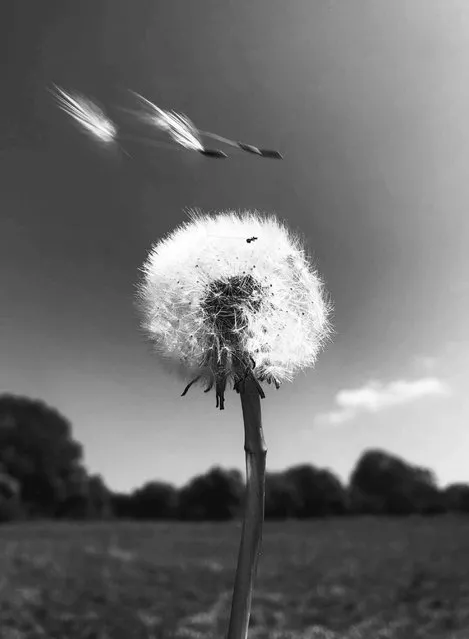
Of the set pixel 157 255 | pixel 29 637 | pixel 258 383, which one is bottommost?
pixel 29 637

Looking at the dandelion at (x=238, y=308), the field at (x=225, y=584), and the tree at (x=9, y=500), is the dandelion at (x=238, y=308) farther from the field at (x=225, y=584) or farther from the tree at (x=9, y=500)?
the tree at (x=9, y=500)

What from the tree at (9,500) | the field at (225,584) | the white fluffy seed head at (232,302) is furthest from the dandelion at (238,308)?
the tree at (9,500)

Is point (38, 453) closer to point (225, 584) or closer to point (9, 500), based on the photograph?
point (9, 500)

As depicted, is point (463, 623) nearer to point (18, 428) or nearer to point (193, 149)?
point (193, 149)

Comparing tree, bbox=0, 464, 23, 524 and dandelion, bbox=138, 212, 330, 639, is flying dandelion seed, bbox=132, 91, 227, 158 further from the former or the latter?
tree, bbox=0, 464, 23, 524

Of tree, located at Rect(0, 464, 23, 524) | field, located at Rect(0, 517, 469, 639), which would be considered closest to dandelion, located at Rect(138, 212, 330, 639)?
field, located at Rect(0, 517, 469, 639)

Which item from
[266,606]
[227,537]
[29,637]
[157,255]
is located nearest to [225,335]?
[157,255]
